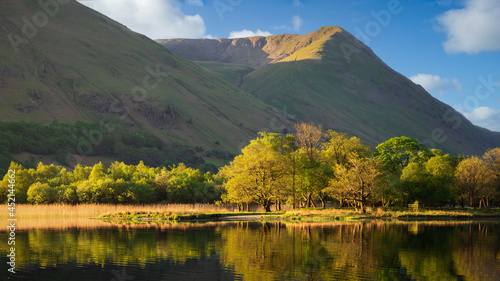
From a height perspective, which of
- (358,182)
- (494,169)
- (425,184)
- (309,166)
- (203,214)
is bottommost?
(203,214)

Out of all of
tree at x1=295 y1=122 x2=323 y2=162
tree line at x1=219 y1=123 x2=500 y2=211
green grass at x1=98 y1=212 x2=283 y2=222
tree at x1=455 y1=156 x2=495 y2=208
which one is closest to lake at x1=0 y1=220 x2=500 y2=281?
green grass at x1=98 y1=212 x2=283 y2=222

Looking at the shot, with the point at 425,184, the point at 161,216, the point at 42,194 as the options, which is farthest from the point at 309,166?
the point at 42,194

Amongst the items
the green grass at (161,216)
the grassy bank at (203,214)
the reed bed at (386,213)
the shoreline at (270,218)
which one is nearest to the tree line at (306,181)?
the reed bed at (386,213)

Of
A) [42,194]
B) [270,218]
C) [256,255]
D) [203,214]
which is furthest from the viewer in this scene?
[42,194]

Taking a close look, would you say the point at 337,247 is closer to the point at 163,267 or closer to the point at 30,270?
the point at 163,267

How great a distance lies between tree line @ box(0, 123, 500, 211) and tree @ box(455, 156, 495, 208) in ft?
0.61

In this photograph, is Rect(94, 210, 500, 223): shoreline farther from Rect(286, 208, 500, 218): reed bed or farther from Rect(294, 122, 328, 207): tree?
Rect(294, 122, 328, 207): tree

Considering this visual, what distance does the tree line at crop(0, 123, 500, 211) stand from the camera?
79.2 m

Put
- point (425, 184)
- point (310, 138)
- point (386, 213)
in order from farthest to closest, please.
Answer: point (310, 138)
point (425, 184)
point (386, 213)

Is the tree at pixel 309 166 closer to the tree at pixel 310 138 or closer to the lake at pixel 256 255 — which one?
the tree at pixel 310 138

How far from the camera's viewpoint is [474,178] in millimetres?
91750

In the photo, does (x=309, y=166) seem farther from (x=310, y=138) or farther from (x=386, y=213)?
(x=386, y=213)

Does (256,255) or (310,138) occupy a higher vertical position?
(310,138)

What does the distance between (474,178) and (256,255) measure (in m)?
73.3
